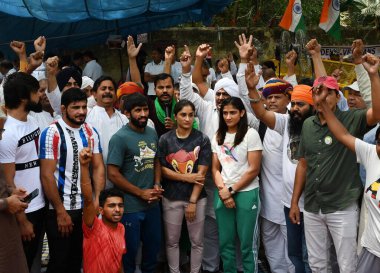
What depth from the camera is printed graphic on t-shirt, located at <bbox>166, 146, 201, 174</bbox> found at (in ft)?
18.1

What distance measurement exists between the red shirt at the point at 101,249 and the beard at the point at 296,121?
6.14ft

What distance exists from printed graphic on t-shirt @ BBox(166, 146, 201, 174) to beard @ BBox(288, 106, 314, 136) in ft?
3.00

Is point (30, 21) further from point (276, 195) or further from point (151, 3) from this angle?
point (276, 195)

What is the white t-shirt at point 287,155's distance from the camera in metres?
5.28

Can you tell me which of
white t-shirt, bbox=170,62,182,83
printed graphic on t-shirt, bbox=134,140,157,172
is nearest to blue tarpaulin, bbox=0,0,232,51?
white t-shirt, bbox=170,62,182,83

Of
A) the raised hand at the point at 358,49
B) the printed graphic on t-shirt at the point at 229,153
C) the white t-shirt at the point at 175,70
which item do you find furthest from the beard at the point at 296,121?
the white t-shirt at the point at 175,70

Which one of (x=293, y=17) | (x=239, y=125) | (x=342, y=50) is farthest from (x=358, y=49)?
(x=342, y=50)

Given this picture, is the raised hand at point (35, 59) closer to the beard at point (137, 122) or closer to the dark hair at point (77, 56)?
the beard at point (137, 122)

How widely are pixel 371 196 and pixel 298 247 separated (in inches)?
52.1

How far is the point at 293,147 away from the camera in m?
5.29

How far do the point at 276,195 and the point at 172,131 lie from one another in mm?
1197

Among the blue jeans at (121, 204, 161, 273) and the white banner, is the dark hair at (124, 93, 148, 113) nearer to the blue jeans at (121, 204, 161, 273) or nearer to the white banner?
the blue jeans at (121, 204, 161, 273)

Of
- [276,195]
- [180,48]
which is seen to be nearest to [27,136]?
[276,195]

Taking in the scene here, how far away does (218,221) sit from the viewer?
5547 millimetres
